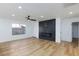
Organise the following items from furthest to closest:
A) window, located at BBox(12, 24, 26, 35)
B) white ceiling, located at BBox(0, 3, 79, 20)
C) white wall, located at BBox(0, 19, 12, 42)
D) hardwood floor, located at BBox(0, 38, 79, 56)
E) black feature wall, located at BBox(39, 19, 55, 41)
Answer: window, located at BBox(12, 24, 26, 35) < black feature wall, located at BBox(39, 19, 55, 41) < white wall, located at BBox(0, 19, 12, 42) < hardwood floor, located at BBox(0, 38, 79, 56) < white ceiling, located at BBox(0, 3, 79, 20)

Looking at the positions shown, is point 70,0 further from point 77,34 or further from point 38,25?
point 77,34

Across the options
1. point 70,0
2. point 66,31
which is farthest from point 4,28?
point 70,0

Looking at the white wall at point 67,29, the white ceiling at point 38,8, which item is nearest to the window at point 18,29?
the white ceiling at point 38,8

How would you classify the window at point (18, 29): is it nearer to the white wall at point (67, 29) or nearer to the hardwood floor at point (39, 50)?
the hardwood floor at point (39, 50)

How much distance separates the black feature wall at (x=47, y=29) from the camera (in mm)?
7989

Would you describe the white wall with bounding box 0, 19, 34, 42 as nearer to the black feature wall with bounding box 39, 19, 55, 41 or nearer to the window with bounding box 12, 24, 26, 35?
the window with bounding box 12, 24, 26, 35

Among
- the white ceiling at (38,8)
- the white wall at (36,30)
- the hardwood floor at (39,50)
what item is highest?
the white ceiling at (38,8)

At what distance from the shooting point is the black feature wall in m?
7.99

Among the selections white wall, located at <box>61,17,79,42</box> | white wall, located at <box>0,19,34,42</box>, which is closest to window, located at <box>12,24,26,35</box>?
white wall, located at <box>0,19,34,42</box>

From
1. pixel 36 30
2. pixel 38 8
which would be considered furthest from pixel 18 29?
pixel 38 8

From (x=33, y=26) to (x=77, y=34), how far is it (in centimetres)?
577

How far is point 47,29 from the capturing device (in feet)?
28.5

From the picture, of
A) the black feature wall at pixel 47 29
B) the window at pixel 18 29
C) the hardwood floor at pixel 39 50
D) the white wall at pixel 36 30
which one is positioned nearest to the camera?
the hardwood floor at pixel 39 50

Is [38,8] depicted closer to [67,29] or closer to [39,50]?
[39,50]
